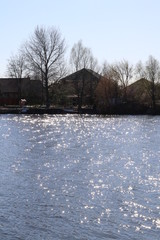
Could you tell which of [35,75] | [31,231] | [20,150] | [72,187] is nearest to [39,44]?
[35,75]

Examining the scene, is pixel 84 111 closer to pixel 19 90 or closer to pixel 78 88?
pixel 78 88

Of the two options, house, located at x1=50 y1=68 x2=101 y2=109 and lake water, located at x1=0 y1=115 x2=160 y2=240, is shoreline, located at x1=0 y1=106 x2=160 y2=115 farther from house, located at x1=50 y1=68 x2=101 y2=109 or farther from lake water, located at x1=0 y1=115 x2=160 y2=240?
lake water, located at x1=0 y1=115 x2=160 y2=240

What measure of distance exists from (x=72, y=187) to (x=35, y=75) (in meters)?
70.3

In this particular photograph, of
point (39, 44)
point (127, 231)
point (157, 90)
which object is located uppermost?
point (39, 44)

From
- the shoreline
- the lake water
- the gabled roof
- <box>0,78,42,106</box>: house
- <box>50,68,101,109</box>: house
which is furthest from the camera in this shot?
<box>0,78,42,106</box>: house

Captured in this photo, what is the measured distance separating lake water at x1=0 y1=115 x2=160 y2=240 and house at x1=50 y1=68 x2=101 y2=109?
57.7 m

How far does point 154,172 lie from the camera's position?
24.5 meters

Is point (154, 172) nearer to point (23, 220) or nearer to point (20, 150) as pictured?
point (23, 220)

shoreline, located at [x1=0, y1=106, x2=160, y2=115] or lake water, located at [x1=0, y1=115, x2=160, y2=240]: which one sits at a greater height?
shoreline, located at [x1=0, y1=106, x2=160, y2=115]

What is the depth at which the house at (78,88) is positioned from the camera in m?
94.3

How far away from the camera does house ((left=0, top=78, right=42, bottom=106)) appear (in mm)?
101500

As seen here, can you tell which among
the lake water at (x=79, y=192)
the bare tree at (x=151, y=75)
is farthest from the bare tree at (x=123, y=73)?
the lake water at (x=79, y=192)

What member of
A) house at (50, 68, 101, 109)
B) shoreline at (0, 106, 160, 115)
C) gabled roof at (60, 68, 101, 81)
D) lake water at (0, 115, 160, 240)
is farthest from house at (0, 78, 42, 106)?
lake water at (0, 115, 160, 240)

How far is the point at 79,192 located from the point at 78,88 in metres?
75.8
